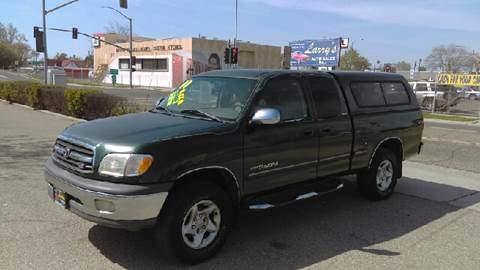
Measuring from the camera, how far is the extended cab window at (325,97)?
5.55 m

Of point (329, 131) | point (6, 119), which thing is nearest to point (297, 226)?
point (329, 131)

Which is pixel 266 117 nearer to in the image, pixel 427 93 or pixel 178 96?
pixel 178 96

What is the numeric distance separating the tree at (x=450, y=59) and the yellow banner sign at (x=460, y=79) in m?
62.3

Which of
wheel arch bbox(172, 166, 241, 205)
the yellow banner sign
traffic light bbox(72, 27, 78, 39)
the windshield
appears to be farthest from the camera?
traffic light bbox(72, 27, 78, 39)

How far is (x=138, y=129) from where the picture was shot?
4387 mm

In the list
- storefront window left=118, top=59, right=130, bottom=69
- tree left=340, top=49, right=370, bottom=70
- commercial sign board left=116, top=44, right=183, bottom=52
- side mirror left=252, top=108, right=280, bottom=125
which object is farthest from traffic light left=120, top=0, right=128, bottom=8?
tree left=340, top=49, right=370, bottom=70

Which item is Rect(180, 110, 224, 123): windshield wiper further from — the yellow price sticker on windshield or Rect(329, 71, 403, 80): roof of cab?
Rect(329, 71, 403, 80): roof of cab

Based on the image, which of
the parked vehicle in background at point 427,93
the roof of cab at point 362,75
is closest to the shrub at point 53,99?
the roof of cab at point 362,75

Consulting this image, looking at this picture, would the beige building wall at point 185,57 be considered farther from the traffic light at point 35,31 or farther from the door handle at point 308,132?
the door handle at point 308,132

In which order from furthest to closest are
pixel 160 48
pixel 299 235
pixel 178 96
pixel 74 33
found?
pixel 160 48
pixel 74 33
pixel 178 96
pixel 299 235

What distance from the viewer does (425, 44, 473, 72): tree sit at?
87.1 meters

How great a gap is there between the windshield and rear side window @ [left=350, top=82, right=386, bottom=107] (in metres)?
1.76

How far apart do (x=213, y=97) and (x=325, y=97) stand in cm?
141

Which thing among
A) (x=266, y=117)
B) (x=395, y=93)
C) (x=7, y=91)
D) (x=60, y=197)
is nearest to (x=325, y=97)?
(x=266, y=117)
